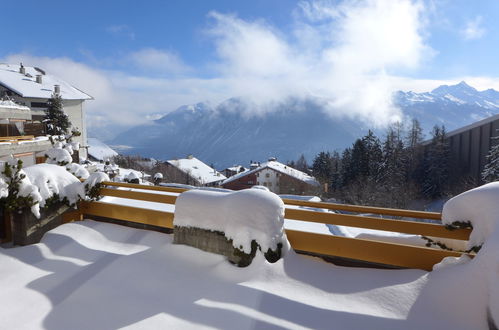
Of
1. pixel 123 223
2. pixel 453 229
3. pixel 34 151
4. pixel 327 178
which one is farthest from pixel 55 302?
pixel 327 178

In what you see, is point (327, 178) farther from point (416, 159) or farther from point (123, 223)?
point (123, 223)

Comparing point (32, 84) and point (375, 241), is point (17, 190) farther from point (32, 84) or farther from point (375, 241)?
point (32, 84)

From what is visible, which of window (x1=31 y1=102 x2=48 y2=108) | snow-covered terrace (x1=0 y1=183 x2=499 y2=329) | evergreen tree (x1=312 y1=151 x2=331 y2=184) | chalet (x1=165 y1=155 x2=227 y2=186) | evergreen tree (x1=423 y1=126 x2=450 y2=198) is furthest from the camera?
chalet (x1=165 y1=155 x2=227 y2=186)

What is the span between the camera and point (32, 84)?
37062 mm

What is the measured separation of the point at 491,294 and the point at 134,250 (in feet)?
13.3

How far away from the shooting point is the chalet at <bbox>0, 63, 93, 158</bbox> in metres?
34.0

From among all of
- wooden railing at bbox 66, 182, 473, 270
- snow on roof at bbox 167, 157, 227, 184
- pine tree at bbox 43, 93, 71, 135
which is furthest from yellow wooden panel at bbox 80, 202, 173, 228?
snow on roof at bbox 167, 157, 227, 184

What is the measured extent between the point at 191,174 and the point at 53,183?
55741 mm

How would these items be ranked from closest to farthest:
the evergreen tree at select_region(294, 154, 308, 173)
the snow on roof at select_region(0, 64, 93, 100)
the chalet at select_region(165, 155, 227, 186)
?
the snow on roof at select_region(0, 64, 93, 100) → the chalet at select_region(165, 155, 227, 186) → the evergreen tree at select_region(294, 154, 308, 173)

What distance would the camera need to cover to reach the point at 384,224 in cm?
376

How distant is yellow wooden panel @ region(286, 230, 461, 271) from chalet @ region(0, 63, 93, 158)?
33.4m

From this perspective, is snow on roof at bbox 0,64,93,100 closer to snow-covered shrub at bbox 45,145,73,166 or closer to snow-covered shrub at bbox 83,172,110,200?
snow-covered shrub at bbox 45,145,73,166

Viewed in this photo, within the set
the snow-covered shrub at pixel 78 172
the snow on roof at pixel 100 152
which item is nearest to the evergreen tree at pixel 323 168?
the snow on roof at pixel 100 152

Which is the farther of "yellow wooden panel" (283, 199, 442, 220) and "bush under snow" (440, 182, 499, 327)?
"yellow wooden panel" (283, 199, 442, 220)
